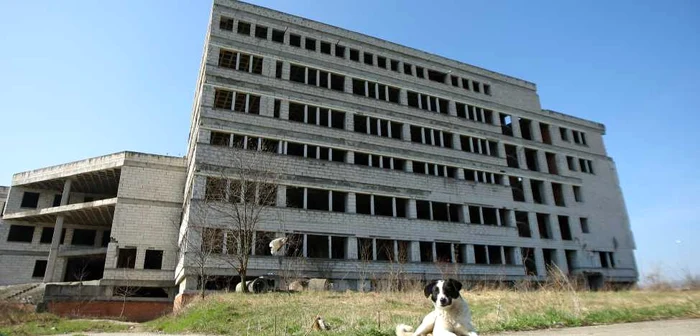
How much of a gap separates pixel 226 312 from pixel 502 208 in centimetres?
2818

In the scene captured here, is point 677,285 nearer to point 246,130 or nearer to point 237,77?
point 246,130

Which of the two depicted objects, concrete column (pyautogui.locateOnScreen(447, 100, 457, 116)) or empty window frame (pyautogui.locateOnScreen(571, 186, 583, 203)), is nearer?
concrete column (pyautogui.locateOnScreen(447, 100, 457, 116))

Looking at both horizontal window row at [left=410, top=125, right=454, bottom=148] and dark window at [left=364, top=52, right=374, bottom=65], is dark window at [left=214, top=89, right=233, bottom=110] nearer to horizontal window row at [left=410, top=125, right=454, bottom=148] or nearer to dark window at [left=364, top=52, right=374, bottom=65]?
dark window at [left=364, top=52, right=374, bottom=65]

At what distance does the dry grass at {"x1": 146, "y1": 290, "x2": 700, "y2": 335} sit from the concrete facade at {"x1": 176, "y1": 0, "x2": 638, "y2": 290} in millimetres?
9393

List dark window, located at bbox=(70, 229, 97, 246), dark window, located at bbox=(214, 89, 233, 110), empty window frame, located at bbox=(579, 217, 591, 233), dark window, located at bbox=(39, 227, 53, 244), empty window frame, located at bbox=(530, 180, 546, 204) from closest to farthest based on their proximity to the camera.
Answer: dark window, located at bbox=(214, 89, 233, 110) → dark window, located at bbox=(70, 229, 97, 246) → dark window, located at bbox=(39, 227, 53, 244) → empty window frame, located at bbox=(530, 180, 546, 204) → empty window frame, located at bbox=(579, 217, 591, 233)

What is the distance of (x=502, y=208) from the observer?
36.7 metres

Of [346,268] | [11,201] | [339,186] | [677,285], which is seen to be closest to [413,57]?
[339,186]

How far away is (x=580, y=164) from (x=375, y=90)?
973 inches

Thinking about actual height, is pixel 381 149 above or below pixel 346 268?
above

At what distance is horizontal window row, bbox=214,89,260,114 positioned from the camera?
29.7m

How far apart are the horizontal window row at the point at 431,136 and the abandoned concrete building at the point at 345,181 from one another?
0.18 metres

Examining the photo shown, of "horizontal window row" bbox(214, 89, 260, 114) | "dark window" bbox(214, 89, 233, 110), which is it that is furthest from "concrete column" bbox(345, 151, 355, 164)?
"dark window" bbox(214, 89, 233, 110)

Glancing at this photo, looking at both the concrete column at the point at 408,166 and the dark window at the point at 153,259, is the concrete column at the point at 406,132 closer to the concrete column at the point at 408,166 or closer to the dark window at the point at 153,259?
the concrete column at the point at 408,166

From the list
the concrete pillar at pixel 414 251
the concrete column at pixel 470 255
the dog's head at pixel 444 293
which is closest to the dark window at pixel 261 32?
the concrete pillar at pixel 414 251
